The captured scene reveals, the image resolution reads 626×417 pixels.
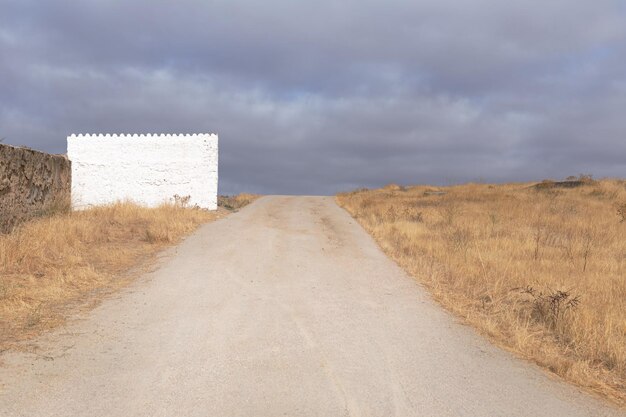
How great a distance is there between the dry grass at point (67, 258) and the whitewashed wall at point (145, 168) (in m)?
5.15

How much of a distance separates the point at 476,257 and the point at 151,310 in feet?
28.2

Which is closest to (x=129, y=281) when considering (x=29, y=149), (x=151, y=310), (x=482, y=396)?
(x=151, y=310)

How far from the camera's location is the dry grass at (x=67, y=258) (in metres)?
7.94

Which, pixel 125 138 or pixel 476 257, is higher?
pixel 125 138

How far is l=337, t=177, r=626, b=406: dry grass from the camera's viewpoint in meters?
7.20

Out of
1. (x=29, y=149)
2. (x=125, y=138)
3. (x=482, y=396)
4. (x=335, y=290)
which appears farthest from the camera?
Result: (x=125, y=138)

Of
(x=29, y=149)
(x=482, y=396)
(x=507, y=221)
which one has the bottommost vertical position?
(x=482, y=396)

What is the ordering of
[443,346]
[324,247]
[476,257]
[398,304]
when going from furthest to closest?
[324,247] < [476,257] < [398,304] < [443,346]

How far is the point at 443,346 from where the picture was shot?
7105mm

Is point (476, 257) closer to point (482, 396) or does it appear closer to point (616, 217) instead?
point (482, 396)

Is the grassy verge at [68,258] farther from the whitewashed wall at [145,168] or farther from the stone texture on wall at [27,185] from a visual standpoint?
the whitewashed wall at [145,168]

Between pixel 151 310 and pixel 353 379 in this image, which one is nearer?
pixel 353 379

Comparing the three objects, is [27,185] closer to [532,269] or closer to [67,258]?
[67,258]

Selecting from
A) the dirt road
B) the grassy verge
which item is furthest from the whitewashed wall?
the dirt road
